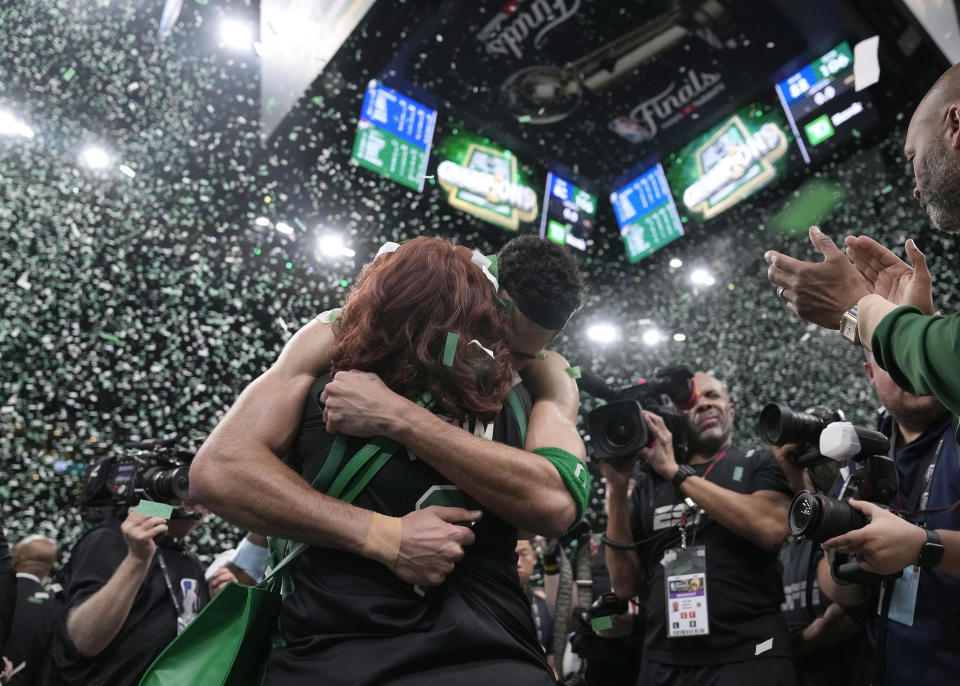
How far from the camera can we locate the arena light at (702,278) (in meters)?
10.5

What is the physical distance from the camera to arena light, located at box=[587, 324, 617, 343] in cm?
1185

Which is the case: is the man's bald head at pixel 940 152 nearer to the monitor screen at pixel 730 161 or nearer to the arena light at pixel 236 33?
the arena light at pixel 236 33

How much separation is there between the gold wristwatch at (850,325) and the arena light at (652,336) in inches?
407

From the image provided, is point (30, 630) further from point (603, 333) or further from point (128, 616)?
point (603, 333)

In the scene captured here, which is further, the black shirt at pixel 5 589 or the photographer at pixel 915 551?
the black shirt at pixel 5 589

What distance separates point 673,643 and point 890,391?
3.67 ft

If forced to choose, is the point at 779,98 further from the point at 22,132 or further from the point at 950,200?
the point at 22,132

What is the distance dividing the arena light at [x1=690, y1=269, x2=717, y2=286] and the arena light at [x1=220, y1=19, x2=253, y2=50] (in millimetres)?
7037

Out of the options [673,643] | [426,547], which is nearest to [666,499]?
[673,643]

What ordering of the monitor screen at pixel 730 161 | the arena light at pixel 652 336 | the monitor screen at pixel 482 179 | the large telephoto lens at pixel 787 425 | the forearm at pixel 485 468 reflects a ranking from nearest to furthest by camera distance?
the forearm at pixel 485 468
the large telephoto lens at pixel 787 425
the monitor screen at pixel 730 161
the monitor screen at pixel 482 179
the arena light at pixel 652 336

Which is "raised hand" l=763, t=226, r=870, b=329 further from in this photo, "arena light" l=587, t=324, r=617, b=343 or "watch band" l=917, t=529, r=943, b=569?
"arena light" l=587, t=324, r=617, b=343

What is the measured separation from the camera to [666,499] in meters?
2.67

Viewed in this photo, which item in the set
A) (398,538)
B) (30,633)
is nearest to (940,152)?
(398,538)

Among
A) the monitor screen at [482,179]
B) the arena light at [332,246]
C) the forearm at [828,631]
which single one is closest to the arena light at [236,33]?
the monitor screen at [482,179]
